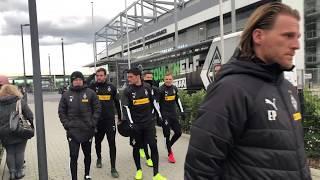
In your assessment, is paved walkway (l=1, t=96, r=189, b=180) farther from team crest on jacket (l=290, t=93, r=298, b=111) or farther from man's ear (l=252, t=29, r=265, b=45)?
man's ear (l=252, t=29, r=265, b=45)

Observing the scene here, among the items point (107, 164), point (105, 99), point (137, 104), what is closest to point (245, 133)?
point (137, 104)

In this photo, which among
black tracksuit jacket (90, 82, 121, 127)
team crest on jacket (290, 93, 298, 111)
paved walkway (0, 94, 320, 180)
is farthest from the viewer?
black tracksuit jacket (90, 82, 121, 127)

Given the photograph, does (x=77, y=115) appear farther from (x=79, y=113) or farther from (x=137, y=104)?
(x=137, y=104)

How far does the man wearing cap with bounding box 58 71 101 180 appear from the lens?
6.77 meters

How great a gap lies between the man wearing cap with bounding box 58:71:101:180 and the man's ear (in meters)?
5.09

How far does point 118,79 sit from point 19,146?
73.4 feet

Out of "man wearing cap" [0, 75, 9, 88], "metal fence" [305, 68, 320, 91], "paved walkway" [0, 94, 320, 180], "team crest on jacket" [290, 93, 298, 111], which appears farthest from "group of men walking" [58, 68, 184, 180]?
"team crest on jacket" [290, 93, 298, 111]

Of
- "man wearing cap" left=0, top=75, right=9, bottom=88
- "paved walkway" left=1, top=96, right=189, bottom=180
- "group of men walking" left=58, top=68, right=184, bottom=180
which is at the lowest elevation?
"paved walkway" left=1, top=96, right=189, bottom=180

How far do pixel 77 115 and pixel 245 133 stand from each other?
5179mm

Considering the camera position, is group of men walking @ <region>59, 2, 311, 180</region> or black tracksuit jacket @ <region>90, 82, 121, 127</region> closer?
group of men walking @ <region>59, 2, 311, 180</region>

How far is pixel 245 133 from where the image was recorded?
198cm

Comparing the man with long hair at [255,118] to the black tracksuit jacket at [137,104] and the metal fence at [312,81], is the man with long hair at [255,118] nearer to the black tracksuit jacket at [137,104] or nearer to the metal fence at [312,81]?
the black tracksuit jacket at [137,104]

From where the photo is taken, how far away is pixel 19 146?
7398mm

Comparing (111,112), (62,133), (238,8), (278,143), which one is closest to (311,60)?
(238,8)
